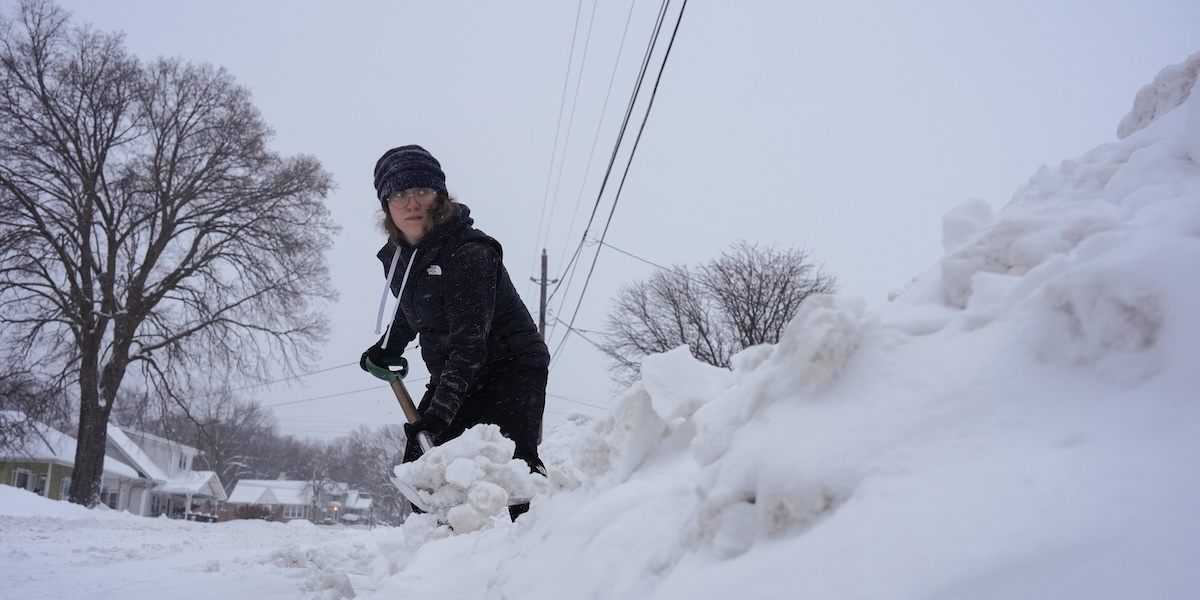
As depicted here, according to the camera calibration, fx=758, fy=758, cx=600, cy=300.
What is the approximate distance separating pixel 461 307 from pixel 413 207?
20.5 inches

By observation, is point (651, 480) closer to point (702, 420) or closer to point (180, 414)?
point (702, 420)

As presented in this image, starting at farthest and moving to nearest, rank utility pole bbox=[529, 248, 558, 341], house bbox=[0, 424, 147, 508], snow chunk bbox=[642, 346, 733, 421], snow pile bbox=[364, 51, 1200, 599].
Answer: house bbox=[0, 424, 147, 508], utility pole bbox=[529, 248, 558, 341], snow chunk bbox=[642, 346, 733, 421], snow pile bbox=[364, 51, 1200, 599]

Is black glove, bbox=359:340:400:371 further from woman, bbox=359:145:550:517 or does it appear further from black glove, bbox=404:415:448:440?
black glove, bbox=404:415:448:440

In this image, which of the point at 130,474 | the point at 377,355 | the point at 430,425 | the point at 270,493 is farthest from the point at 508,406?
the point at 270,493

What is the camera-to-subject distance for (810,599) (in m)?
0.98

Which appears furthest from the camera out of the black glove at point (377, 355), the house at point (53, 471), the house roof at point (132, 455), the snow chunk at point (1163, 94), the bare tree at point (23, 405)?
the house roof at point (132, 455)

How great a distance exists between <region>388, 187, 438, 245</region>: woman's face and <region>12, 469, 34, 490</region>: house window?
3880 centimetres

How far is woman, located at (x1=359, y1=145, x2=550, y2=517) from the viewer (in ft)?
11.0

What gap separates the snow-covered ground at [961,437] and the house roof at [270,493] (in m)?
66.1

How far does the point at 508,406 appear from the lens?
Result: 3.83m

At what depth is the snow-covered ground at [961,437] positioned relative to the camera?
0.90m

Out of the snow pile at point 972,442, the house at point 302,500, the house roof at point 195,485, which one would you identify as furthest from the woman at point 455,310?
the house at point 302,500

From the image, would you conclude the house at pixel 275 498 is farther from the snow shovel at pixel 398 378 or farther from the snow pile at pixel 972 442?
the snow pile at pixel 972 442

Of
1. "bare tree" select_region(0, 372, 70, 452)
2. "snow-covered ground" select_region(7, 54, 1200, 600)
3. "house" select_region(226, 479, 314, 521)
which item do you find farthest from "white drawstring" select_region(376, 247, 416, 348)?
"house" select_region(226, 479, 314, 521)
